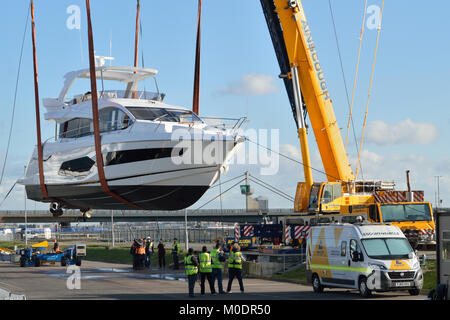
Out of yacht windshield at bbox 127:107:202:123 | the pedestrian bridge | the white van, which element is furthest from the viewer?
the pedestrian bridge

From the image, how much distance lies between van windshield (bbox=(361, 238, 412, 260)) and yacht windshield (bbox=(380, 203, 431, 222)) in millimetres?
6619

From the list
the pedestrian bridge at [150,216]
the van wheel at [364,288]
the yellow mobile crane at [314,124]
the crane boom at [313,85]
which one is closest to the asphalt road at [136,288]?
the van wheel at [364,288]

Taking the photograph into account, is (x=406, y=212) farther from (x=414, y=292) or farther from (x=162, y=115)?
(x=162, y=115)

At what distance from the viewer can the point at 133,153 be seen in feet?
70.2

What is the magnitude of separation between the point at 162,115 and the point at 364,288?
26.5 feet

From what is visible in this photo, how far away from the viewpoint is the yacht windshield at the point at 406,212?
1089 inches

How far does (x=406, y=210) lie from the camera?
2798 centimetres

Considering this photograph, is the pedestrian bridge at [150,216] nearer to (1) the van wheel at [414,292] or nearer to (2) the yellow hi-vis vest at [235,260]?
(2) the yellow hi-vis vest at [235,260]

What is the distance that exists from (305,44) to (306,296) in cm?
1290

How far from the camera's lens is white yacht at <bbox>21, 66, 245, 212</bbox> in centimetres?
2059

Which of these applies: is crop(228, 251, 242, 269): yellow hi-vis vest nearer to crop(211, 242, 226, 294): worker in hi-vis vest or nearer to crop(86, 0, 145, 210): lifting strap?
crop(211, 242, 226, 294): worker in hi-vis vest

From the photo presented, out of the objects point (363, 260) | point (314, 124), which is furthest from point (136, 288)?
point (314, 124)

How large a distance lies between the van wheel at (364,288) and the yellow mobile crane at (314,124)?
900cm

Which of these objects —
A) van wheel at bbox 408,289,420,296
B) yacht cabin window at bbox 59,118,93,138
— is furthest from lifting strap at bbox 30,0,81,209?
van wheel at bbox 408,289,420,296
